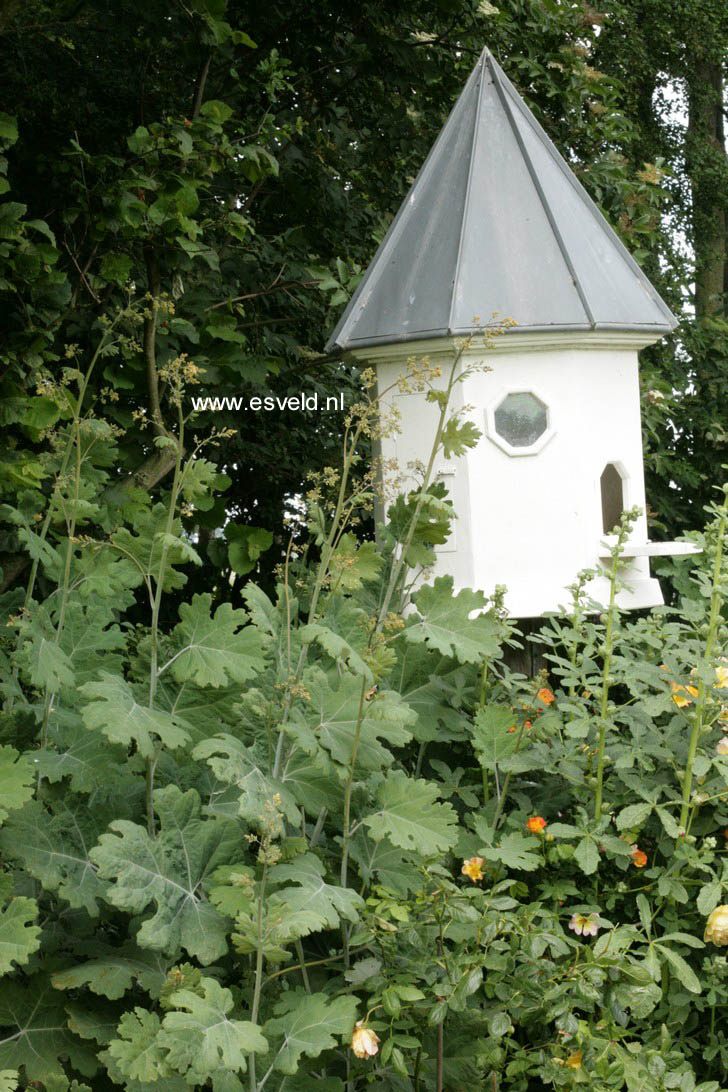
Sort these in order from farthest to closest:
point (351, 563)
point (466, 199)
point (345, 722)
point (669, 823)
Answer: point (466, 199) → point (669, 823) → point (351, 563) → point (345, 722)

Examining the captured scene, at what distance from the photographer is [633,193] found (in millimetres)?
5535

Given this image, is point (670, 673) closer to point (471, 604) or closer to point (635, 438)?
point (471, 604)

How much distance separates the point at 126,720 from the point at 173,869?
0.25m

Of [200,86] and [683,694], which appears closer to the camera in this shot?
[683,694]

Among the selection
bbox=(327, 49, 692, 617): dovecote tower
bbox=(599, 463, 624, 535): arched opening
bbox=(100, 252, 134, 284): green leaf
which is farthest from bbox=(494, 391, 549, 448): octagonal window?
bbox=(100, 252, 134, 284): green leaf

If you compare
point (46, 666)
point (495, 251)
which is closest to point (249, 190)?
point (495, 251)

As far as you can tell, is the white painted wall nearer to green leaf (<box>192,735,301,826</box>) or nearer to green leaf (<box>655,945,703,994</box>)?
green leaf (<box>655,945,703,994</box>)

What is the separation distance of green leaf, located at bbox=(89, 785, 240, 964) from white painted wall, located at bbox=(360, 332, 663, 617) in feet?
5.11

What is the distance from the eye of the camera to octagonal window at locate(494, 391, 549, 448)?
131 inches

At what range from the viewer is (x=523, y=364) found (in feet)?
10.9

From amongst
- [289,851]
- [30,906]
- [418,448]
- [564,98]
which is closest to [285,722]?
[289,851]

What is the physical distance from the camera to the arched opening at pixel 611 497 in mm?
3719

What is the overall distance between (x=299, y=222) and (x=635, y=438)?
88.1 inches

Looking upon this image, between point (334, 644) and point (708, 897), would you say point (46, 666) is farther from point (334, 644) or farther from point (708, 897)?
point (708, 897)
